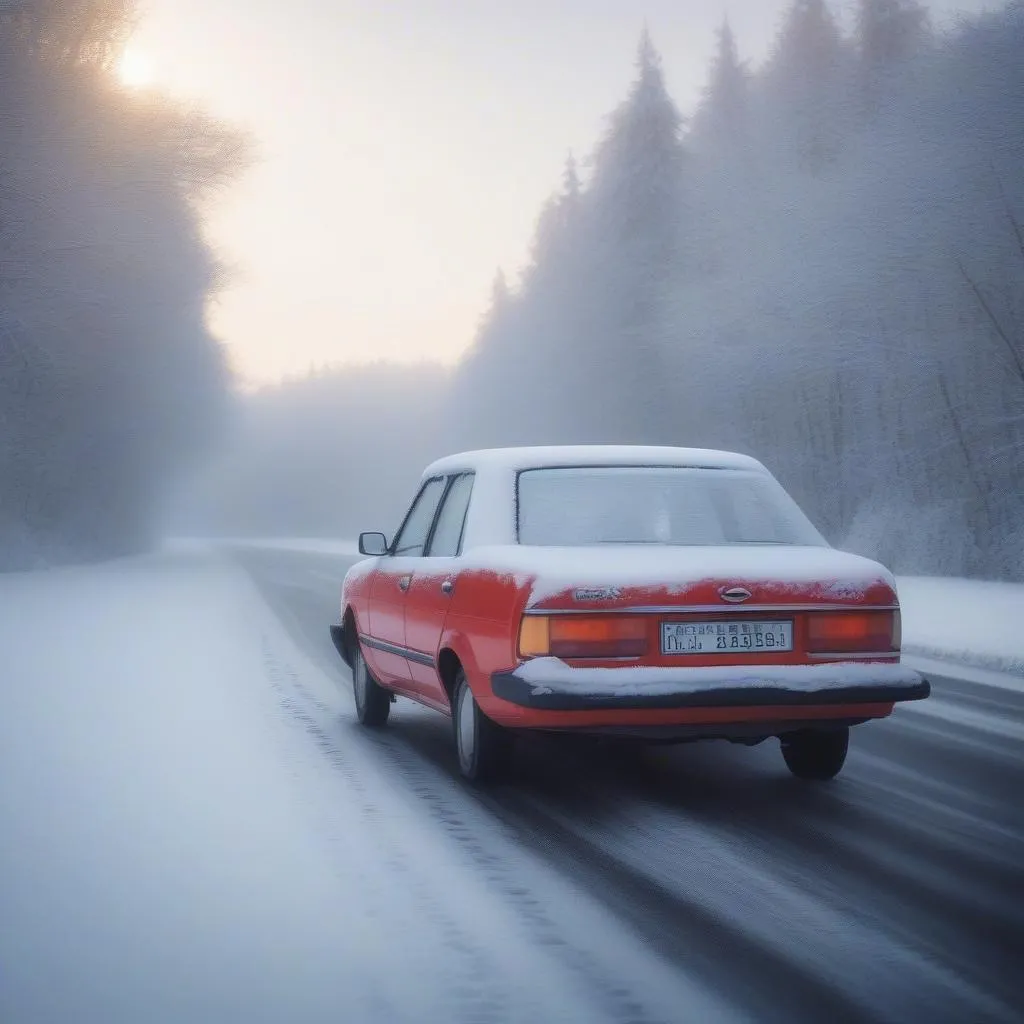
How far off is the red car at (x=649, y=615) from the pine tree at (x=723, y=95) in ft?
158

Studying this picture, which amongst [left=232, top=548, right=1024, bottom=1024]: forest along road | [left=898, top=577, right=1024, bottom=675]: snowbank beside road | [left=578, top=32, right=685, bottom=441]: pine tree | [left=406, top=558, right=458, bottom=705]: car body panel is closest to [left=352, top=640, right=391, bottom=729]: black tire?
[left=232, top=548, right=1024, bottom=1024]: forest along road

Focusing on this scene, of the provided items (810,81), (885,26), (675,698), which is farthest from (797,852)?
(810,81)

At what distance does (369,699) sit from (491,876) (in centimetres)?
381

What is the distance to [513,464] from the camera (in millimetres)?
6586

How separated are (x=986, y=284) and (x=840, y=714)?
21.1m

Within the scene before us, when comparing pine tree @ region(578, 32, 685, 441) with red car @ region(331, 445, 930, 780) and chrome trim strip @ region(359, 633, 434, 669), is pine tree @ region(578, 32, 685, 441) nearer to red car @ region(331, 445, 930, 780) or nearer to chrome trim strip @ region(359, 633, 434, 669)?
chrome trim strip @ region(359, 633, 434, 669)

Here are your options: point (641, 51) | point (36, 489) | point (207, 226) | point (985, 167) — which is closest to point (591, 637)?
point (985, 167)

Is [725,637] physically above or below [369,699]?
above

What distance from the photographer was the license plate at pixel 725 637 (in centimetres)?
565

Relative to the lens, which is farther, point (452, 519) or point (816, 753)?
point (452, 519)

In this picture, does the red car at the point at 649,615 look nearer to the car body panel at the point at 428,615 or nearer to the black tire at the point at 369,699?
the car body panel at the point at 428,615

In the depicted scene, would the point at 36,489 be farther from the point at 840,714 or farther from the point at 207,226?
the point at 840,714

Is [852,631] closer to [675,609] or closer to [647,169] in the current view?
[675,609]

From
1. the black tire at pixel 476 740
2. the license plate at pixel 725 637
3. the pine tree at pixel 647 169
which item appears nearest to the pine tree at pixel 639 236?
the pine tree at pixel 647 169
